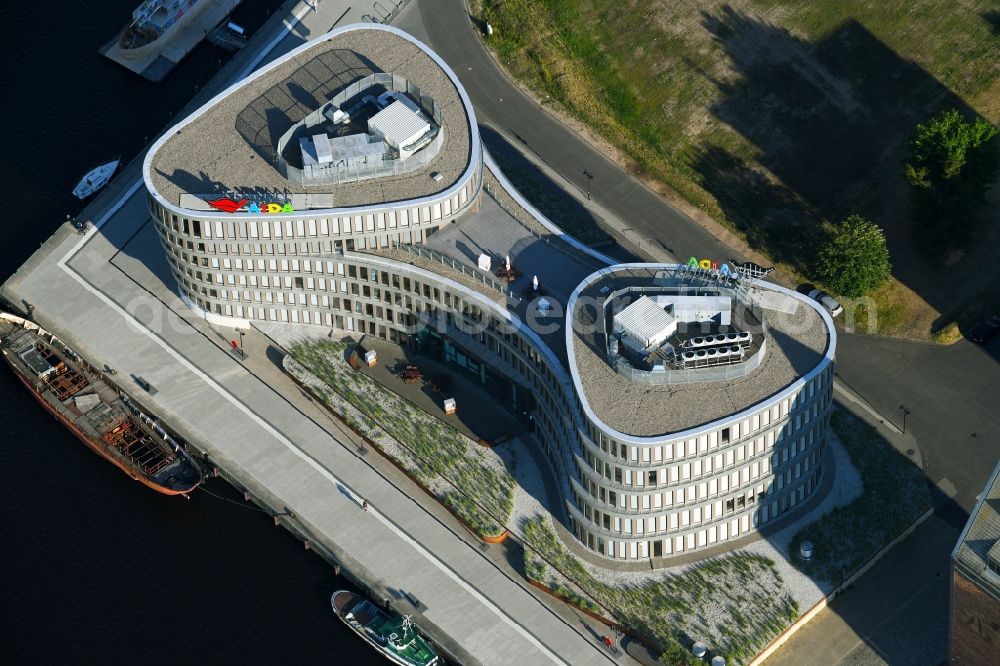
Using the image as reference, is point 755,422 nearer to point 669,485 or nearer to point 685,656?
point 669,485

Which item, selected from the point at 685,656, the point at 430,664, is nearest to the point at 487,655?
the point at 430,664

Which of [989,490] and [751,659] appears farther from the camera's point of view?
[751,659]

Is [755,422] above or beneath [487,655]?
above

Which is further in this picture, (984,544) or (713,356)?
(713,356)

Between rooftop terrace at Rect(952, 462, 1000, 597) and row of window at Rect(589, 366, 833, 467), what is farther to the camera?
row of window at Rect(589, 366, 833, 467)

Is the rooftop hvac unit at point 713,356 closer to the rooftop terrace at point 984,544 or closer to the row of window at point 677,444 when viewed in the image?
the row of window at point 677,444

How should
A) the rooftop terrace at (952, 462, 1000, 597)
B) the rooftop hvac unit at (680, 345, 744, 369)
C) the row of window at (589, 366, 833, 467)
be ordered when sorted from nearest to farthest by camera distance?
the rooftop terrace at (952, 462, 1000, 597) < the row of window at (589, 366, 833, 467) < the rooftop hvac unit at (680, 345, 744, 369)

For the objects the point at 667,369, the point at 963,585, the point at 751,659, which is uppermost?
the point at 667,369

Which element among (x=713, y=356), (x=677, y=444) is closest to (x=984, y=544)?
(x=677, y=444)

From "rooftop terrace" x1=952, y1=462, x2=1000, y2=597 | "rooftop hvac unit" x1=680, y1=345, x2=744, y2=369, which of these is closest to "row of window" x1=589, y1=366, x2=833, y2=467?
"rooftop hvac unit" x1=680, y1=345, x2=744, y2=369

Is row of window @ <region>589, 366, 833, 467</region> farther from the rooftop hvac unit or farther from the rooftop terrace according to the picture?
the rooftop terrace

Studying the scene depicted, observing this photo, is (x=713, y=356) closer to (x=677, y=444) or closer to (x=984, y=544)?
(x=677, y=444)
